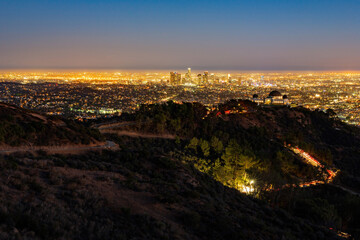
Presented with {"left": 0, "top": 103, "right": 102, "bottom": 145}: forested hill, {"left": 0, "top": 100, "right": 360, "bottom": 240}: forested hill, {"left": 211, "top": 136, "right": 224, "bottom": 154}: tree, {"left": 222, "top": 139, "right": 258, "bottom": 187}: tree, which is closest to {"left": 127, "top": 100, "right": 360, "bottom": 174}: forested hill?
{"left": 211, "top": 136, "right": 224, "bottom": 154}: tree

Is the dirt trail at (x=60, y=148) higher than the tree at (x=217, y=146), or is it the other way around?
the dirt trail at (x=60, y=148)

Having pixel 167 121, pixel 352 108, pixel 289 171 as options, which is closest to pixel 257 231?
pixel 289 171

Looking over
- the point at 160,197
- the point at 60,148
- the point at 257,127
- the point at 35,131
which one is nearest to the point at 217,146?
the point at 257,127

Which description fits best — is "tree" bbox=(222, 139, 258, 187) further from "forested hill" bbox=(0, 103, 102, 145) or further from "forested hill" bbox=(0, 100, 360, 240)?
"forested hill" bbox=(0, 103, 102, 145)

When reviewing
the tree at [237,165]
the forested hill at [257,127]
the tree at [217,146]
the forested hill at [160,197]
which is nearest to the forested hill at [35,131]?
the forested hill at [160,197]

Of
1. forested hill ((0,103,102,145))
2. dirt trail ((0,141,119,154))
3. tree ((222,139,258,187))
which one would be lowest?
tree ((222,139,258,187))

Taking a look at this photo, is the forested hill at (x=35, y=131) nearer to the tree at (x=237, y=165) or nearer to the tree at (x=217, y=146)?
the tree at (x=237, y=165)

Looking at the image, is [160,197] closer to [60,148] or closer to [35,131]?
[60,148]

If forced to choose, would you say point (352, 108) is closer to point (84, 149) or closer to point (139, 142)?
point (139, 142)
